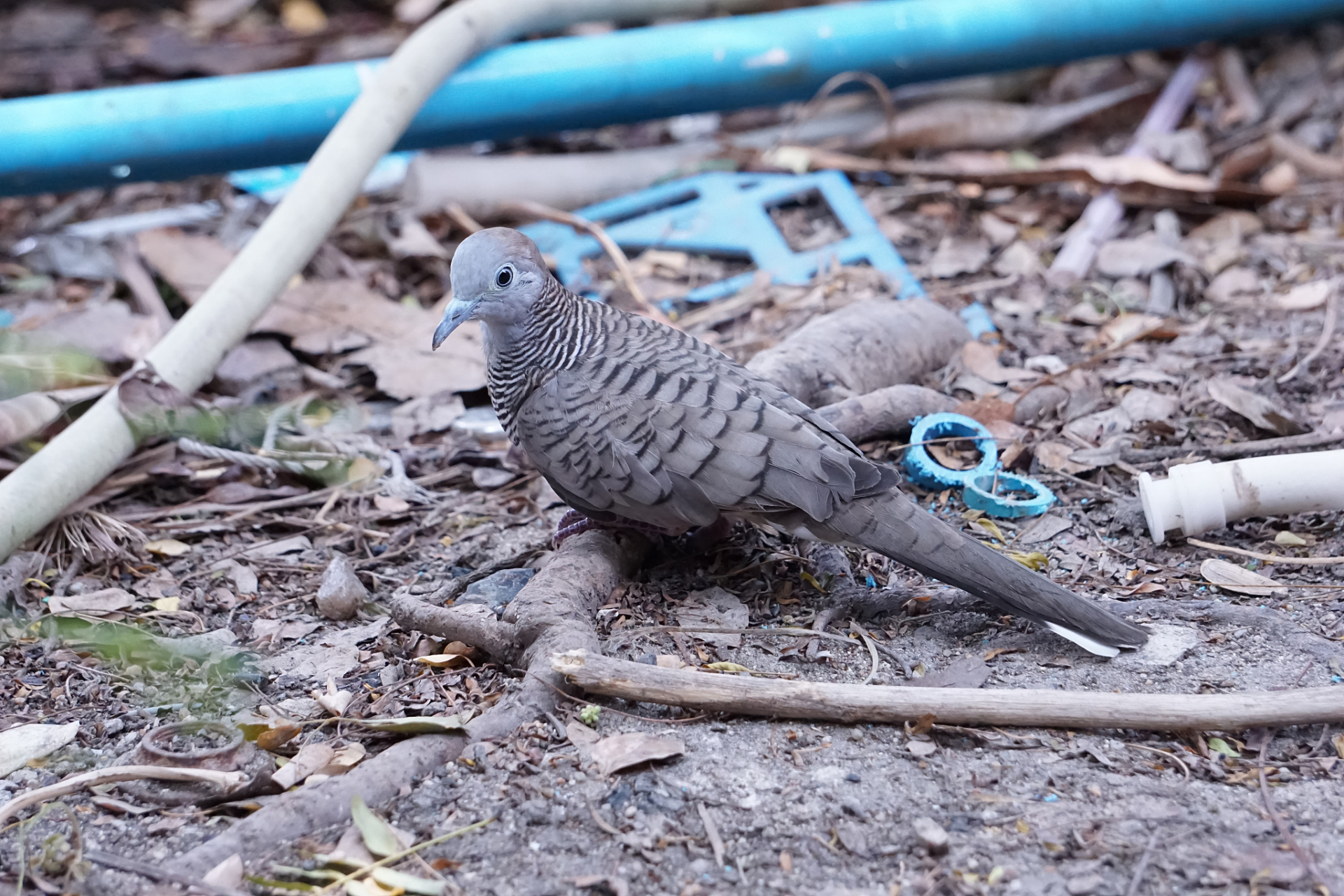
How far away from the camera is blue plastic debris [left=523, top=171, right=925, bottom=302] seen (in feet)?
17.1

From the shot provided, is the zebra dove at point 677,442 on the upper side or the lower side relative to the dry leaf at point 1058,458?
upper

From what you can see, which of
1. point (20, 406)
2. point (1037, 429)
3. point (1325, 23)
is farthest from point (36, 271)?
point (1325, 23)

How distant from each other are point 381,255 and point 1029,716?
13.6 feet

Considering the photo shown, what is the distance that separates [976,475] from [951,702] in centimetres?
119

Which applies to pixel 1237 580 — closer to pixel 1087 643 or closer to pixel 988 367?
Answer: pixel 1087 643

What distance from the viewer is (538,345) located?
10.7 ft

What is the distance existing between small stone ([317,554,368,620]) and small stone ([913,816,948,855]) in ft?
5.74

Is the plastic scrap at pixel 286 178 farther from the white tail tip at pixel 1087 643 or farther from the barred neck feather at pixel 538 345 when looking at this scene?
the white tail tip at pixel 1087 643

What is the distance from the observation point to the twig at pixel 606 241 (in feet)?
16.3

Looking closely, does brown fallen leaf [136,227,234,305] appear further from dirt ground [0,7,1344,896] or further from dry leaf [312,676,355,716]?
dry leaf [312,676,355,716]

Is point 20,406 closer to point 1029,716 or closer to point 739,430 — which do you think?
point 739,430

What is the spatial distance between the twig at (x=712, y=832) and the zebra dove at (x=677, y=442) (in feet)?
2.80

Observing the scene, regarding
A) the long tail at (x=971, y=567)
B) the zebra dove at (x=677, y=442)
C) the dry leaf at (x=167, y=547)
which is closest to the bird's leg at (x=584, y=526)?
the zebra dove at (x=677, y=442)

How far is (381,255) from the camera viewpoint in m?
5.67
